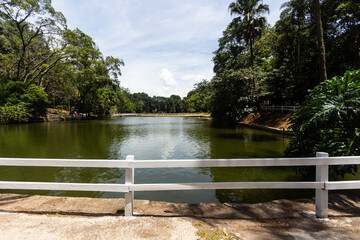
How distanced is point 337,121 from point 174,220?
13.9 feet

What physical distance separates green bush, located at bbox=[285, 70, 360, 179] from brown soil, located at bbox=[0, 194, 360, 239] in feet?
3.49

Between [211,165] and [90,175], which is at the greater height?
[211,165]

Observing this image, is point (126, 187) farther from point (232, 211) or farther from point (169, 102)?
point (169, 102)

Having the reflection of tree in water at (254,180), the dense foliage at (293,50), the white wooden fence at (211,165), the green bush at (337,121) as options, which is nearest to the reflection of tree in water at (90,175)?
the reflection of tree in water at (254,180)

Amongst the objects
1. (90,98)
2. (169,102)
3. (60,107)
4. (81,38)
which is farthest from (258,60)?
(169,102)

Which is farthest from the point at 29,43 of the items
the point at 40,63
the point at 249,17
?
the point at 249,17

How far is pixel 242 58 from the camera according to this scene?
113ft

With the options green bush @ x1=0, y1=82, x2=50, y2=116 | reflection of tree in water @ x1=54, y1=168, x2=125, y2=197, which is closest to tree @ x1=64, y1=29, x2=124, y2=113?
green bush @ x1=0, y1=82, x2=50, y2=116

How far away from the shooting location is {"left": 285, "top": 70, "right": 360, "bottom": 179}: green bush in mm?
4273

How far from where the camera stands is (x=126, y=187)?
3002 millimetres

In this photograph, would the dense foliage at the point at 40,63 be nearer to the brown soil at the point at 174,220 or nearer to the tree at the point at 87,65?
the tree at the point at 87,65

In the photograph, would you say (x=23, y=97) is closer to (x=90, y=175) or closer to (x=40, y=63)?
(x=40, y=63)

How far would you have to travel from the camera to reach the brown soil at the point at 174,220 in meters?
2.57

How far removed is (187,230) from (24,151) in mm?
11728
